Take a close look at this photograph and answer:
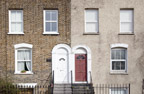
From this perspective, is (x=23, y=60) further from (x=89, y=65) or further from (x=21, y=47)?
(x=89, y=65)

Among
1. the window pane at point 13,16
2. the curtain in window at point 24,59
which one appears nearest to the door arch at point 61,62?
the curtain in window at point 24,59

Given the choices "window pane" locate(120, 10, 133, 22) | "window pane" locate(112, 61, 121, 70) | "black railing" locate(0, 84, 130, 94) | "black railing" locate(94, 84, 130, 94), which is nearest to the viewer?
"black railing" locate(0, 84, 130, 94)

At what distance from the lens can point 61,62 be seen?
50.4 ft

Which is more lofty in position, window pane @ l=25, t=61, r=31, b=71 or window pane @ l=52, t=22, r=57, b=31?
window pane @ l=52, t=22, r=57, b=31

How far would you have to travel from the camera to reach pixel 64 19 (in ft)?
50.5

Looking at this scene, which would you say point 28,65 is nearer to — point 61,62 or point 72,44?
point 61,62

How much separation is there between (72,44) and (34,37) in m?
2.96

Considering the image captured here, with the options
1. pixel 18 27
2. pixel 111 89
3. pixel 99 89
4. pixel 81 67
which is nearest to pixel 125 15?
pixel 81 67

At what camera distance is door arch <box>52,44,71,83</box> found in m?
15.2

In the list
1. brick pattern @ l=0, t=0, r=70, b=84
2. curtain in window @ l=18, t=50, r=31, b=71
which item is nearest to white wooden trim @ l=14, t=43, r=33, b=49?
brick pattern @ l=0, t=0, r=70, b=84

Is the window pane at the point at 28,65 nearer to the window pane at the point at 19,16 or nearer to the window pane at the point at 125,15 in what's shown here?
the window pane at the point at 19,16

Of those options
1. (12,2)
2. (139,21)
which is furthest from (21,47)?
(139,21)

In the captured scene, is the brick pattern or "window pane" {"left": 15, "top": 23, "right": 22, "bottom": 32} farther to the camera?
"window pane" {"left": 15, "top": 23, "right": 22, "bottom": 32}

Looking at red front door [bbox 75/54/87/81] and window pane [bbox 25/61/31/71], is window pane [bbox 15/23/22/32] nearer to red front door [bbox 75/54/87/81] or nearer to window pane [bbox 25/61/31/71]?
window pane [bbox 25/61/31/71]
